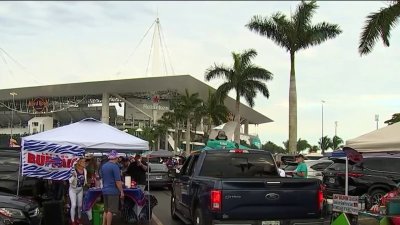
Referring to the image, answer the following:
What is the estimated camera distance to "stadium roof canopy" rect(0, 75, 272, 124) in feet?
306

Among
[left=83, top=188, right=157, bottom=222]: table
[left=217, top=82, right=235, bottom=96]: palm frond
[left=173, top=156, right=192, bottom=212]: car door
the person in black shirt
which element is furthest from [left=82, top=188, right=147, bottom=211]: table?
[left=217, top=82, right=235, bottom=96]: palm frond

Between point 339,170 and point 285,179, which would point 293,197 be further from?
point 339,170

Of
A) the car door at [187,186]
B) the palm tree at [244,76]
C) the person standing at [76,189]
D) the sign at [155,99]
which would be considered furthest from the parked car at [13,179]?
the sign at [155,99]

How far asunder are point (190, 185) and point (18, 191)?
4563mm

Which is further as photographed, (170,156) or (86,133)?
(170,156)

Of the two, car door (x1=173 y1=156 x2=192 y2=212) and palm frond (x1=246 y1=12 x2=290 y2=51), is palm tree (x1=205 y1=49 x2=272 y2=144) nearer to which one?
palm frond (x1=246 y1=12 x2=290 y2=51)

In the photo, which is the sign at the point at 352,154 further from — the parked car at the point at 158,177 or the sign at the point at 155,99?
the sign at the point at 155,99

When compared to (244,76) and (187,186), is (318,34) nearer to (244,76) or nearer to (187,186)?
(244,76)

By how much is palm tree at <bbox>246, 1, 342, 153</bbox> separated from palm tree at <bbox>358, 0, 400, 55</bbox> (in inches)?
660

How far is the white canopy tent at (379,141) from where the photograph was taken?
10.6m

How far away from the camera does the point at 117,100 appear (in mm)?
109312

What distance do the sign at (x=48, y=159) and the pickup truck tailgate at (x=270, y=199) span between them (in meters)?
5.46

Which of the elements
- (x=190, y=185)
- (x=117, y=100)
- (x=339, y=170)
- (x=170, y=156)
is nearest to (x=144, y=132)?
(x=117, y=100)

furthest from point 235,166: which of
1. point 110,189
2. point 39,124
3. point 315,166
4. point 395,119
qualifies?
point 39,124
